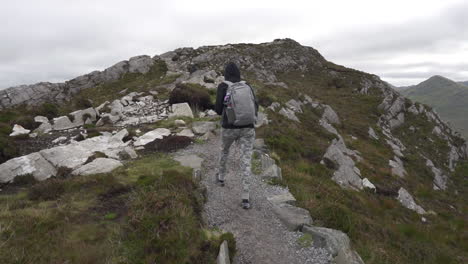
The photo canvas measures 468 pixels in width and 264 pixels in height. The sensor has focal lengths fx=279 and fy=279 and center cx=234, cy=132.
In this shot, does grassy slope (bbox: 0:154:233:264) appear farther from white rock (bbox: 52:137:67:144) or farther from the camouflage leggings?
white rock (bbox: 52:137:67:144)

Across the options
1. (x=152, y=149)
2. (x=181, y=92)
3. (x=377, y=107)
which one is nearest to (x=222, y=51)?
(x=377, y=107)

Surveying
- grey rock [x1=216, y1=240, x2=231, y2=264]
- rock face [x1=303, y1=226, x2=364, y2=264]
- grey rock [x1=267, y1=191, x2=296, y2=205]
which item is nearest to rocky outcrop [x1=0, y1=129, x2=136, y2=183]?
grey rock [x1=267, y1=191, x2=296, y2=205]

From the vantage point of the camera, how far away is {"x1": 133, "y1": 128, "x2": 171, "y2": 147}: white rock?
42.5ft

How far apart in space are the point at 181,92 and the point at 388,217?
14973 millimetres

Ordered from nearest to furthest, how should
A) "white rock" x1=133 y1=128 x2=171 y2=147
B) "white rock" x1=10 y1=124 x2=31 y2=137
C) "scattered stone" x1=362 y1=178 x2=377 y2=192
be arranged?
1. "white rock" x1=133 y1=128 x2=171 y2=147
2. "white rock" x1=10 y1=124 x2=31 y2=137
3. "scattered stone" x1=362 y1=178 x2=377 y2=192

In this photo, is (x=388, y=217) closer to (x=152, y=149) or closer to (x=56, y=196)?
(x=152, y=149)

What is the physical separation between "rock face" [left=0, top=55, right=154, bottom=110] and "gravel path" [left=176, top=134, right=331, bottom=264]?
133ft

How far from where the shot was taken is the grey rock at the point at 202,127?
47.8 feet

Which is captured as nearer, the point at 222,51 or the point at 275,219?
the point at 275,219

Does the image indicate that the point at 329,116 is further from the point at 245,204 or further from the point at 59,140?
the point at 245,204

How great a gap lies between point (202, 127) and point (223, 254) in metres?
10.2

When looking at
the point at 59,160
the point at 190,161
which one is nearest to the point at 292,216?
the point at 190,161

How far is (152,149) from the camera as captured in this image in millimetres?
12320

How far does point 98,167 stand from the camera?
9.86 meters
